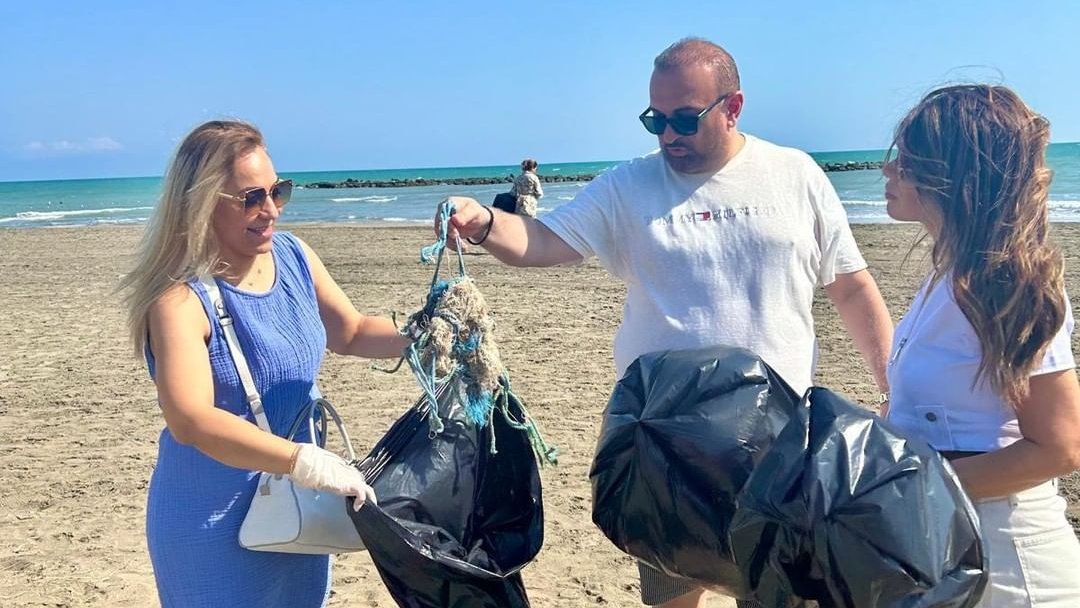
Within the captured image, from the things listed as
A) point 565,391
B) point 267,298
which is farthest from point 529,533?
point 565,391

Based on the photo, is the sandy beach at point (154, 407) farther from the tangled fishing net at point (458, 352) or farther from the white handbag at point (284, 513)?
the tangled fishing net at point (458, 352)

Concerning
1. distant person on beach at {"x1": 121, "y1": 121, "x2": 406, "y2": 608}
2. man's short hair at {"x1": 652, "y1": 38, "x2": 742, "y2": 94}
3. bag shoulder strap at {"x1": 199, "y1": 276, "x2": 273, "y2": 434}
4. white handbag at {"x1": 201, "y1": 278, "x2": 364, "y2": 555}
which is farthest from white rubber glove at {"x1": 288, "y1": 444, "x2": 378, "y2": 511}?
man's short hair at {"x1": 652, "y1": 38, "x2": 742, "y2": 94}

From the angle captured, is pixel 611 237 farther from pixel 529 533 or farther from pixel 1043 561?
pixel 1043 561

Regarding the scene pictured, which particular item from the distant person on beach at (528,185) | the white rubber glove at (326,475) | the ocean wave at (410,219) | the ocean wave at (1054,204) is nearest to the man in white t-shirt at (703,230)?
the white rubber glove at (326,475)

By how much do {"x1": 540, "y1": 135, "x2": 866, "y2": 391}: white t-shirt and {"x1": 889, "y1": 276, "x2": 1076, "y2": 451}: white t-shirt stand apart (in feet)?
1.95

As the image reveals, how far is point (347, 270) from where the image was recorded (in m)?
13.3

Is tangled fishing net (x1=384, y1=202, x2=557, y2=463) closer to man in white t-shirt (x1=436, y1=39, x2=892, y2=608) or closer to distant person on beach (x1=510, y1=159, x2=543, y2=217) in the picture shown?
man in white t-shirt (x1=436, y1=39, x2=892, y2=608)

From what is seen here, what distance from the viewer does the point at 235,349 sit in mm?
2111

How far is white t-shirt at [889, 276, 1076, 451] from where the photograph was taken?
1865mm

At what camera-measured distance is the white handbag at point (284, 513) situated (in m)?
2.05

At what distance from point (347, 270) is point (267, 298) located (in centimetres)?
1124

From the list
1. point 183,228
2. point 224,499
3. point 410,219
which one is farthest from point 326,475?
point 410,219

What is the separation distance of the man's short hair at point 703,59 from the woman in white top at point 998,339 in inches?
25.1

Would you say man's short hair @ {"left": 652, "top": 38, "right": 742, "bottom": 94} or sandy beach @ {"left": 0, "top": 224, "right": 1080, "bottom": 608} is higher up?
man's short hair @ {"left": 652, "top": 38, "right": 742, "bottom": 94}
